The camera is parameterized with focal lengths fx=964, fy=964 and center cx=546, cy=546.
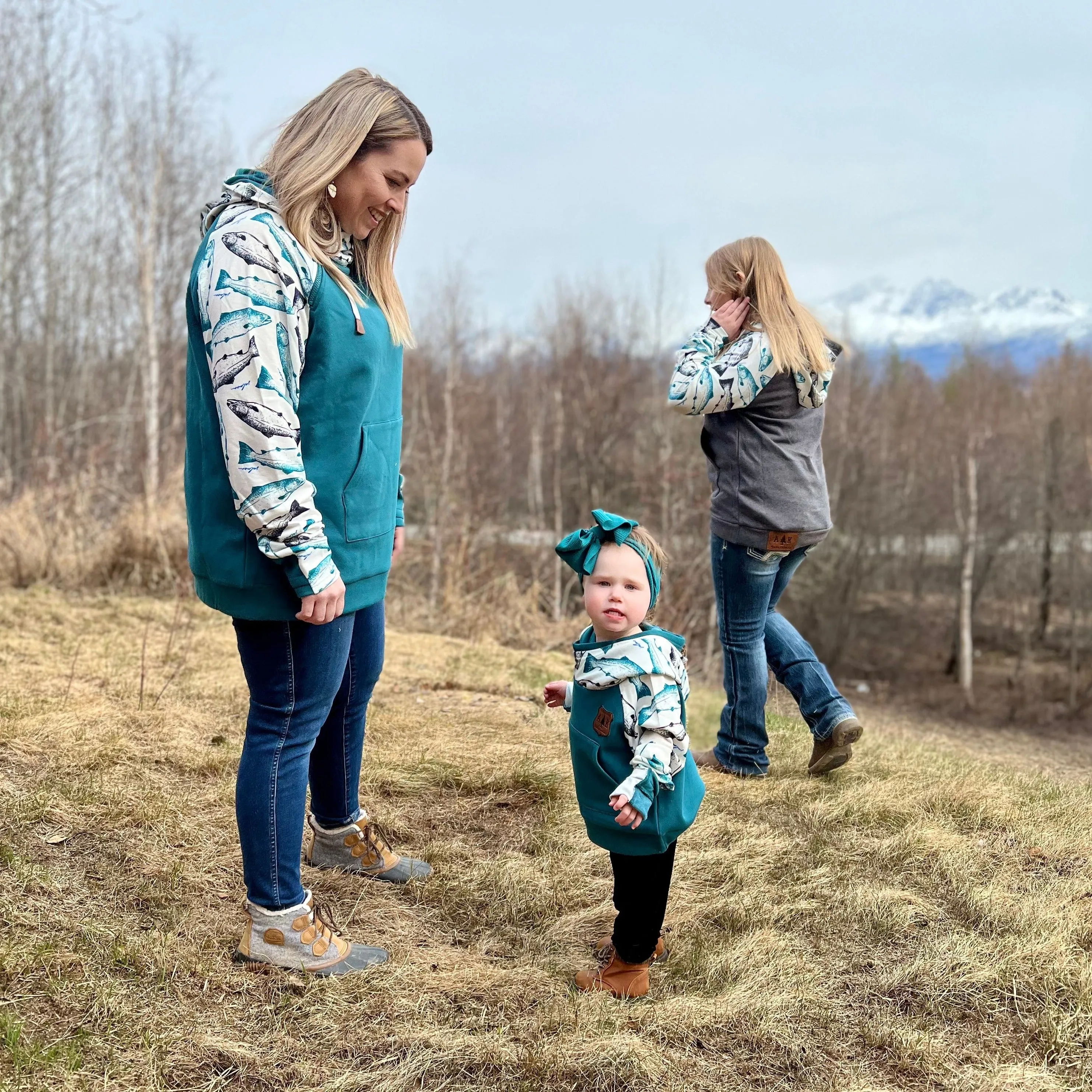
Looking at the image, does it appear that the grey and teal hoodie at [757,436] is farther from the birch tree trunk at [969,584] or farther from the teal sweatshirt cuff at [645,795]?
the birch tree trunk at [969,584]

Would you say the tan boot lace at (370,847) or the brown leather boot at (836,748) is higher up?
the brown leather boot at (836,748)

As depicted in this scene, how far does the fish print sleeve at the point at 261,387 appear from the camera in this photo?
199cm

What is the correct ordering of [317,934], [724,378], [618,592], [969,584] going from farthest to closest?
[969,584] → [724,378] → [317,934] → [618,592]

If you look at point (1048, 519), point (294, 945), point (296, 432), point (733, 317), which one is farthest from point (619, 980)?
point (1048, 519)

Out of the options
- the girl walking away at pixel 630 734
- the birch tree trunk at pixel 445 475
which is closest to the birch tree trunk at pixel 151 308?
the birch tree trunk at pixel 445 475

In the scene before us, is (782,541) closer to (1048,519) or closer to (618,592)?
(618,592)

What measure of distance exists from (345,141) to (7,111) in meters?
19.0

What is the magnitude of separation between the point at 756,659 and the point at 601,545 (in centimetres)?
169

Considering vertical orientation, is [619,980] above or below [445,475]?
below

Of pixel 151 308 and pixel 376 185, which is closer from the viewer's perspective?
pixel 376 185

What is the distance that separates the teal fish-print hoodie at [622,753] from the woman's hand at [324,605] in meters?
0.55

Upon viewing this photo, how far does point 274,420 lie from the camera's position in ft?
6.56

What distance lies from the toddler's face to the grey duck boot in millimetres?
1124

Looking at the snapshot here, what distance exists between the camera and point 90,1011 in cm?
207
